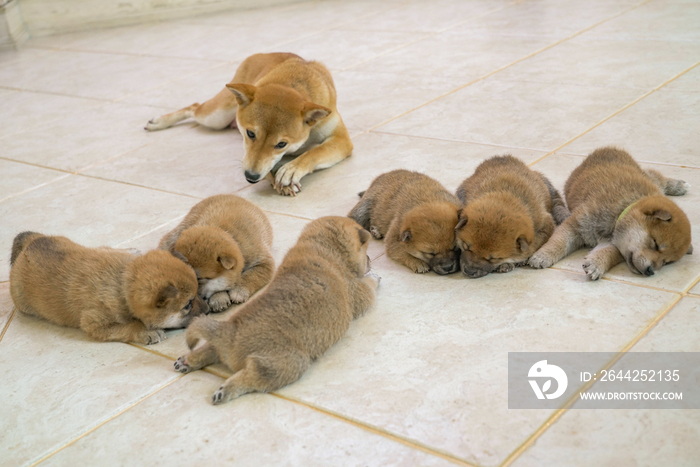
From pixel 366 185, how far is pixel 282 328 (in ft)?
7.73

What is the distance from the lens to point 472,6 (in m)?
10.6

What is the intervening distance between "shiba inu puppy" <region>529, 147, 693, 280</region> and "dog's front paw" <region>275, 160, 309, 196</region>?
194 centimetres

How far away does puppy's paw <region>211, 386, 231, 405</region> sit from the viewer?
2.72 metres

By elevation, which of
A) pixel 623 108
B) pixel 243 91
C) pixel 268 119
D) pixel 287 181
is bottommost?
pixel 287 181

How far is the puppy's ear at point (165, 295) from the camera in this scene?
3.09 metres

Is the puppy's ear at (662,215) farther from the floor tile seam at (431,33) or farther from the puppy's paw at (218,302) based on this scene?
the floor tile seam at (431,33)

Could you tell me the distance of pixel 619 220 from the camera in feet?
11.9

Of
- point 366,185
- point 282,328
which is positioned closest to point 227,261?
point 282,328

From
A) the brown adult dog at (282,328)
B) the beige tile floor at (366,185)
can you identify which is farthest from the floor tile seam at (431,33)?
the brown adult dog at (282,328)

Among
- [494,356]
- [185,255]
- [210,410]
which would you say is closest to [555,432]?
[494,356]

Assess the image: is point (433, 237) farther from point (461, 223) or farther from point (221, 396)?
point (221, 396)

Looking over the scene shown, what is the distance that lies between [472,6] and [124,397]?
927 cm

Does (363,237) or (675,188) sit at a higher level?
(363,237)

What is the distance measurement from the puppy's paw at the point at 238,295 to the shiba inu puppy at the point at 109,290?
0.63 feet
